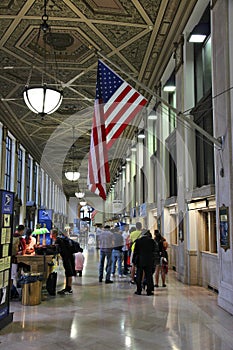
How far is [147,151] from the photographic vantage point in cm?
1625

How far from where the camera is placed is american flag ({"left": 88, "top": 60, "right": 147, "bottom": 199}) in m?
7.01

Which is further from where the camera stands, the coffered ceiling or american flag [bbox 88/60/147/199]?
the coffered ceiling

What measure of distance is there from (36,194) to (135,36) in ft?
61.3

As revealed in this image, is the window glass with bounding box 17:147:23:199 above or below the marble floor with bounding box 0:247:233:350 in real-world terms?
above

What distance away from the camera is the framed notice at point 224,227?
21.0ft

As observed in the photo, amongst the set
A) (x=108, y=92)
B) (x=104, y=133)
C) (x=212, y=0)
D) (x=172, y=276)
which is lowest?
(x=172, y=276)

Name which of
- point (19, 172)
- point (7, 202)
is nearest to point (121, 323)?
point (7, 202)

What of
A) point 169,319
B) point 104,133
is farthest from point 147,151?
point 169,319

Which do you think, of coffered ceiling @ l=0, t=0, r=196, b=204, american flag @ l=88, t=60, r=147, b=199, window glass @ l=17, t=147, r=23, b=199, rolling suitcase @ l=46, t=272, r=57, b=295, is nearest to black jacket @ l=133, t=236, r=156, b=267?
american flag @ l=88, t=60, r=147, b=199

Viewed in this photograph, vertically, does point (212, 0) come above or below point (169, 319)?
above

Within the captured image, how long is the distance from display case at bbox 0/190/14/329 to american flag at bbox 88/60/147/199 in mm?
1975

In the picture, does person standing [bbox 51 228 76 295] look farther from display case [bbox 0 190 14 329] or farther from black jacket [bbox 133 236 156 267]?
display case [bbox 0 190 14 329]

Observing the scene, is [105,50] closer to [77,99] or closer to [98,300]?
[77,99]

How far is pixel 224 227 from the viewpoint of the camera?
258 inches
